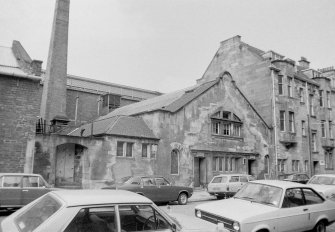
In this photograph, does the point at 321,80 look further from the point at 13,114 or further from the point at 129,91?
the point at 13,114

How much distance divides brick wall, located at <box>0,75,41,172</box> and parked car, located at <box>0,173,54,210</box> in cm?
450

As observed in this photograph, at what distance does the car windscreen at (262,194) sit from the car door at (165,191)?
6544mm

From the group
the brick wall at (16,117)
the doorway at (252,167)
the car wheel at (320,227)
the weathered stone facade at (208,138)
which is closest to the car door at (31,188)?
the brick wall at (16,117)

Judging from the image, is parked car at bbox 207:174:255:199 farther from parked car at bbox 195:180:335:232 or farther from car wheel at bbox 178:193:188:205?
parked car at bbox 195:180:335:232

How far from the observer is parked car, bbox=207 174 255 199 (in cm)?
1745

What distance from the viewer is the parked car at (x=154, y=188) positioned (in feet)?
45.2

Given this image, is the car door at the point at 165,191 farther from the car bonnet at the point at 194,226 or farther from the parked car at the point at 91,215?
the parked car at the point at 91,215

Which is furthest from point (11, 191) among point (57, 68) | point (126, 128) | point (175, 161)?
point (57, 68)

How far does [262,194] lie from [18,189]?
878 centimetres

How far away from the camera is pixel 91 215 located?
4152 millimetres

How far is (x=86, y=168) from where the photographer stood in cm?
1839

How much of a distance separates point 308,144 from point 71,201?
112ft

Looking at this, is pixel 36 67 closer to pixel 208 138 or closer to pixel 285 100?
pixel 208 138

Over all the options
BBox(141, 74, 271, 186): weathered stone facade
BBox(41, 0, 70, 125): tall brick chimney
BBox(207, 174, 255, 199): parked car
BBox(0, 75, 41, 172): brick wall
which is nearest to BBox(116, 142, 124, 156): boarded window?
BBox(141, 74, 271, 186): weathered stone facade
